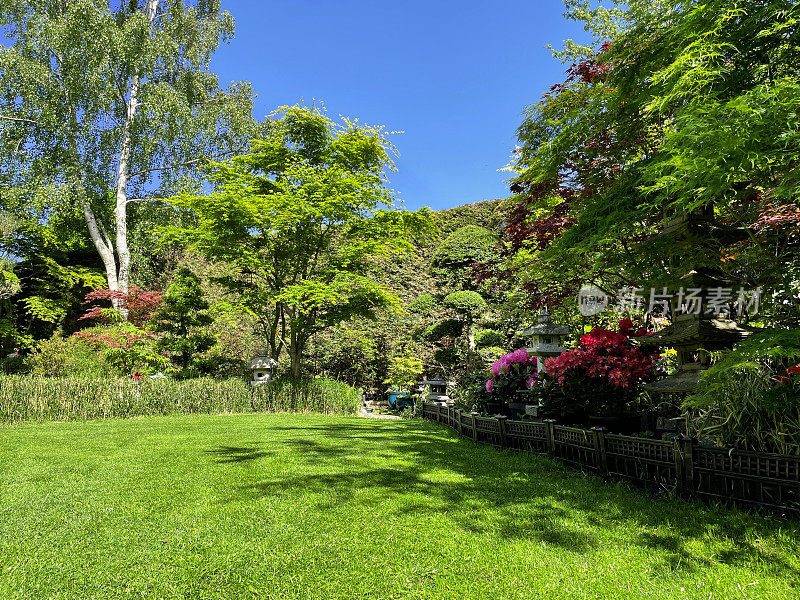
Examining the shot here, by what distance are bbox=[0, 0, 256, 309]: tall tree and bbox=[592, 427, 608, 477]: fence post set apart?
1620 cm

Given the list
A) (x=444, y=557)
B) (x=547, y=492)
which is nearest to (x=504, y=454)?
(x=547, y=492)

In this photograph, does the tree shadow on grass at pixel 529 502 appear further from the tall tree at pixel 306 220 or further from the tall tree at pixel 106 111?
the tall tree at pixel 106 111

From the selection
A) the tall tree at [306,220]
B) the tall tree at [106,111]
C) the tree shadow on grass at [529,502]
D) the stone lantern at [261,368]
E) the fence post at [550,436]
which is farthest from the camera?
the tall tree at [106,111]

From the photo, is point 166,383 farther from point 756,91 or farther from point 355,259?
point 756,91

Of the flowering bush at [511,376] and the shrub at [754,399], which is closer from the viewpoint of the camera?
the shrub at [754,399]

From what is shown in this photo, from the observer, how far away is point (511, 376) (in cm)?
737

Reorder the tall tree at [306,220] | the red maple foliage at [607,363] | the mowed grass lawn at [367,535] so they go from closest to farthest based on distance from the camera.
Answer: the mowed grass lawn at [367,535] → the red maple foliage at [607,363] → the tall tree at [306,220]

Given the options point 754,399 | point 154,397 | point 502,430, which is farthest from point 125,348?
point 754,399

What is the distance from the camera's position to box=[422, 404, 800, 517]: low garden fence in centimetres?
285

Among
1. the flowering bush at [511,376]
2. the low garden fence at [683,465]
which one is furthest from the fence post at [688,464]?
the flowering bush at [511,376]

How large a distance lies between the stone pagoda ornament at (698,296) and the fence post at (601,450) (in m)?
0.91

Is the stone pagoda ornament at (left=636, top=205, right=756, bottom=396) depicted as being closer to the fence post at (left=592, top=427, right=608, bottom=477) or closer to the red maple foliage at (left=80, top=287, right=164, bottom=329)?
the fence post at (left=592, top=427, right=608, bottom=477)

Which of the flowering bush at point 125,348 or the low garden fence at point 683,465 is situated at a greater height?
the flowering bush at point 125,348

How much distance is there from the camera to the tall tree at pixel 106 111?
14.1 metres
